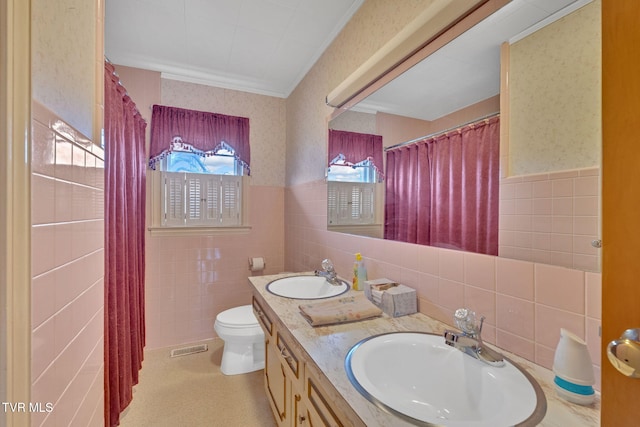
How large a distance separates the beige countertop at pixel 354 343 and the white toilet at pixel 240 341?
770mm

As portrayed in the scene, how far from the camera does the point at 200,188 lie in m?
2.56

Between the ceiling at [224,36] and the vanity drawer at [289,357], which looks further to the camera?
the ceiling at [224,36]

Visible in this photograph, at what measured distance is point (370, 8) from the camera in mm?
1549

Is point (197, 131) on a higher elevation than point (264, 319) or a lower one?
higher

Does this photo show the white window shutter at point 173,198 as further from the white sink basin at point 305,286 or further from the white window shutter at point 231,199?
the white sink basin at point 305,286

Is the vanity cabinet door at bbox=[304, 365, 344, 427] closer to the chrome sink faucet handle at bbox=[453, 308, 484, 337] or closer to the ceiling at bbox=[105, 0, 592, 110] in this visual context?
the chrome sink faucet handle at bbox=[453, 308, 484, 337]

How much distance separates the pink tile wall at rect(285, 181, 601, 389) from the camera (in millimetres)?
713

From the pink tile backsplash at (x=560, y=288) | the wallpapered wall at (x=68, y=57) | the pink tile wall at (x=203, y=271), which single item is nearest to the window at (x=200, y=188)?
the pink tile wall at (x=203, y=271)

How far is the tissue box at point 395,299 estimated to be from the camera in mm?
1141

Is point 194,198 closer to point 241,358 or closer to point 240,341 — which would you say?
point 240,341

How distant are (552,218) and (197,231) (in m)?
2.54

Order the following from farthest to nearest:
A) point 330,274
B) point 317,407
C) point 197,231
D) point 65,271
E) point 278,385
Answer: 1. point 197,231
2. point 330,274
3. point 278,385
4. point 317,407
5. point 65,271

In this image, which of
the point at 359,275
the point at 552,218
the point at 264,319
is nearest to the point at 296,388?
the point at 264,319

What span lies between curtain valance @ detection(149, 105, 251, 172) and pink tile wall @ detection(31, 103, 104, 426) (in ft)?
4.99
